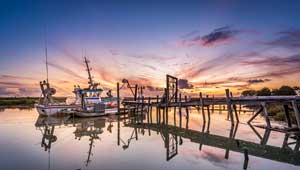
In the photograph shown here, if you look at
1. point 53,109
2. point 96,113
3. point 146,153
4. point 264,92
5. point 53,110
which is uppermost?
point 264,92

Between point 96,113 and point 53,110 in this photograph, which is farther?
point 53,110

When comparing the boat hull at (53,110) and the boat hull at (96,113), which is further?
the boat hull at (53,110)

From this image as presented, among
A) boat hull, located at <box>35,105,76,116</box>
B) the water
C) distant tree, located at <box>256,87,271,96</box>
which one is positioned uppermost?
distant tree, located at <box>256,87,271,96</box>

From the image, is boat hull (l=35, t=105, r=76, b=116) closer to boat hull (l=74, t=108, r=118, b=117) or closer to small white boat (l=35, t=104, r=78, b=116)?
small white boat (l=35, t=104, r=78, b=116)

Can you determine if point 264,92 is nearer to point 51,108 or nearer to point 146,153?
point 51,108

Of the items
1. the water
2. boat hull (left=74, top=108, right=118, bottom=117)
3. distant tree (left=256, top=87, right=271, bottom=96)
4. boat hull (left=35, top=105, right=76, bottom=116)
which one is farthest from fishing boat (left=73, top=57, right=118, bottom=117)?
distant tree (left=256, top=87, right=271, bottom=96)

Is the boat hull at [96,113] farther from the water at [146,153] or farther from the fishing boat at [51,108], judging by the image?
the water at [146,153]

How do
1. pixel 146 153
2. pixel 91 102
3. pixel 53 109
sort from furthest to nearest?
pixel 91 102 < pixel 53 109 < pixel 146 153

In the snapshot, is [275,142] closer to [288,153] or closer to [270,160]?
[288,153]

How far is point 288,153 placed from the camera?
11539 mm

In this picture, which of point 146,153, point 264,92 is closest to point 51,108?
point 146,153

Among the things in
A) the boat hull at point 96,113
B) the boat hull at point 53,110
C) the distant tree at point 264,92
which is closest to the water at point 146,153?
the boat hull at point 96,113

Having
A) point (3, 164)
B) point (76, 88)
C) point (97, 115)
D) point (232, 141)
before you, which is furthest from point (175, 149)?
point (76, 88)

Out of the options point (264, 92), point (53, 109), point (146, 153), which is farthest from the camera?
point (264, 92)
